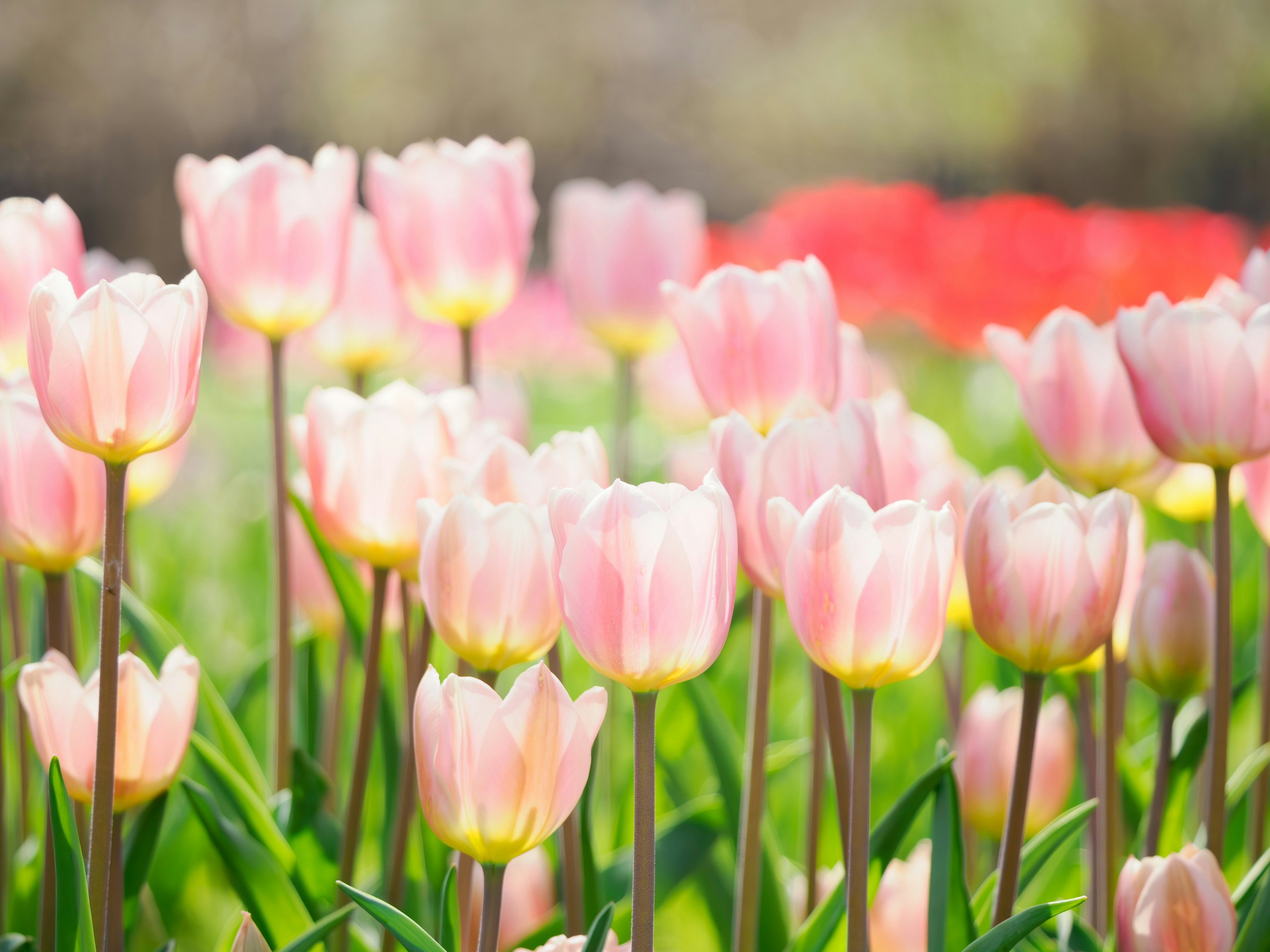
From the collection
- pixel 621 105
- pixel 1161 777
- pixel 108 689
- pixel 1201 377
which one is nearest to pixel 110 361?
pixel 108 689

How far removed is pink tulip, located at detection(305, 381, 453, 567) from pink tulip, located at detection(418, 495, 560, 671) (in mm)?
109

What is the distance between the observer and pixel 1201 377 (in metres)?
0.78

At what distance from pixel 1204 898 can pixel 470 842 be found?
448mm

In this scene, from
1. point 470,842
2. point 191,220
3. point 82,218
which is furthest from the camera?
point 82,218

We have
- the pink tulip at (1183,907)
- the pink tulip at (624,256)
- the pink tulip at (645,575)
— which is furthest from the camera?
the pink tulip at (624,256)

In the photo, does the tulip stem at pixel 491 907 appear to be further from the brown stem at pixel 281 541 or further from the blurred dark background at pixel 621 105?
the blurred dark background at pixel 621 105

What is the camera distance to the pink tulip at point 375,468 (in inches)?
32.4

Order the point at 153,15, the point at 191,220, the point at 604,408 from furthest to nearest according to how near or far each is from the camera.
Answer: the point at 153,15, the point at 604,408, the point at 191,220

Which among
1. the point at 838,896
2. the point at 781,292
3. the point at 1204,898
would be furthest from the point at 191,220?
the point at 1204,898

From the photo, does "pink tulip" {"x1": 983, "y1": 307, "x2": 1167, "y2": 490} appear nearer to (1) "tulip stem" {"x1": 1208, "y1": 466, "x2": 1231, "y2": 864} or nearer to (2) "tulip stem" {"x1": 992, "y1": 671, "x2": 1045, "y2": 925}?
(1) "tulip stem" {"x1": 1208, "y1": 466, "x2": 1231, "y2": 864}

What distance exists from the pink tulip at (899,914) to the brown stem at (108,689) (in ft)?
1.71

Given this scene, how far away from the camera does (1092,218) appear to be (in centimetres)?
332

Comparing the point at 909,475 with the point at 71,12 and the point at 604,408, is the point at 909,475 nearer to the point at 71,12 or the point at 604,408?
the point at 604,408

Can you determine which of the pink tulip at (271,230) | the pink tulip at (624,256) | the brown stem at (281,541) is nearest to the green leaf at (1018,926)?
the brown stem at (281,541)
